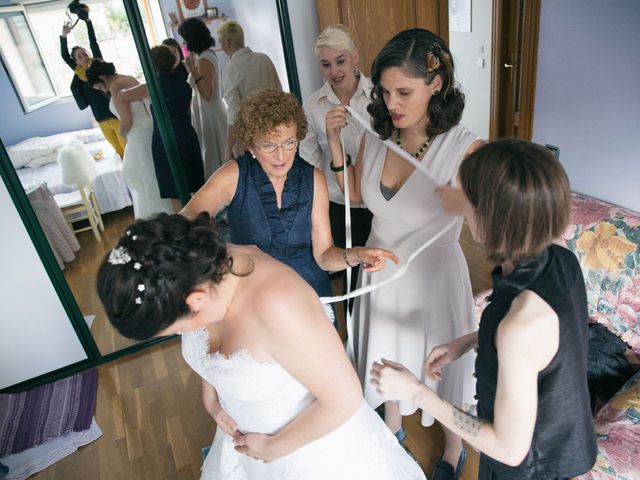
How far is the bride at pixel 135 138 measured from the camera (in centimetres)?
266

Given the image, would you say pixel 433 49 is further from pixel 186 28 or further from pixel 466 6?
pixel 466 6

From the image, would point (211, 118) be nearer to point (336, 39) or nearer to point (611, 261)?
point (336, 39)

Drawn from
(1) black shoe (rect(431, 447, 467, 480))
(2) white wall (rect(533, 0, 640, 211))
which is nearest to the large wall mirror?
(2) white wall (rect(533, 0, 640, 211))

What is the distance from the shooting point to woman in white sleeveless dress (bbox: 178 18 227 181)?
2.75m

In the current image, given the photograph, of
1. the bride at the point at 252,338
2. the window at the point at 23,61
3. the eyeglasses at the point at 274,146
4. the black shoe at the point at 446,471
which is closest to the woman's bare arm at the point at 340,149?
the eyeglasses at the point at 274,146

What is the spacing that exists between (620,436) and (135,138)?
2.81m

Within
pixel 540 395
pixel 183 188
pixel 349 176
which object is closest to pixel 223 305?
pixel 540 395

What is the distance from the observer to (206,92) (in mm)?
2877

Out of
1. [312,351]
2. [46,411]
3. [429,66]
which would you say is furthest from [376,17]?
[46,411]

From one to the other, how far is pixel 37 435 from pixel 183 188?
166 cm

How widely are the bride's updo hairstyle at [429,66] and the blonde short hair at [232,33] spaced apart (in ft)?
4.59

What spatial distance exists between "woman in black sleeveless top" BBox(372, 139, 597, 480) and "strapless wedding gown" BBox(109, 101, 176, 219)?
2147mm

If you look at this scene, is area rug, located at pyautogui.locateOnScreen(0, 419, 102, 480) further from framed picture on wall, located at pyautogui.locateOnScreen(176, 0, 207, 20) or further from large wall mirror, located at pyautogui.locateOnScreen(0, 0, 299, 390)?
framed picture on wall, located at pyautogui.locateOnScreen(176, 0, 207, 20)

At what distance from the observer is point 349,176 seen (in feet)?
6.93
